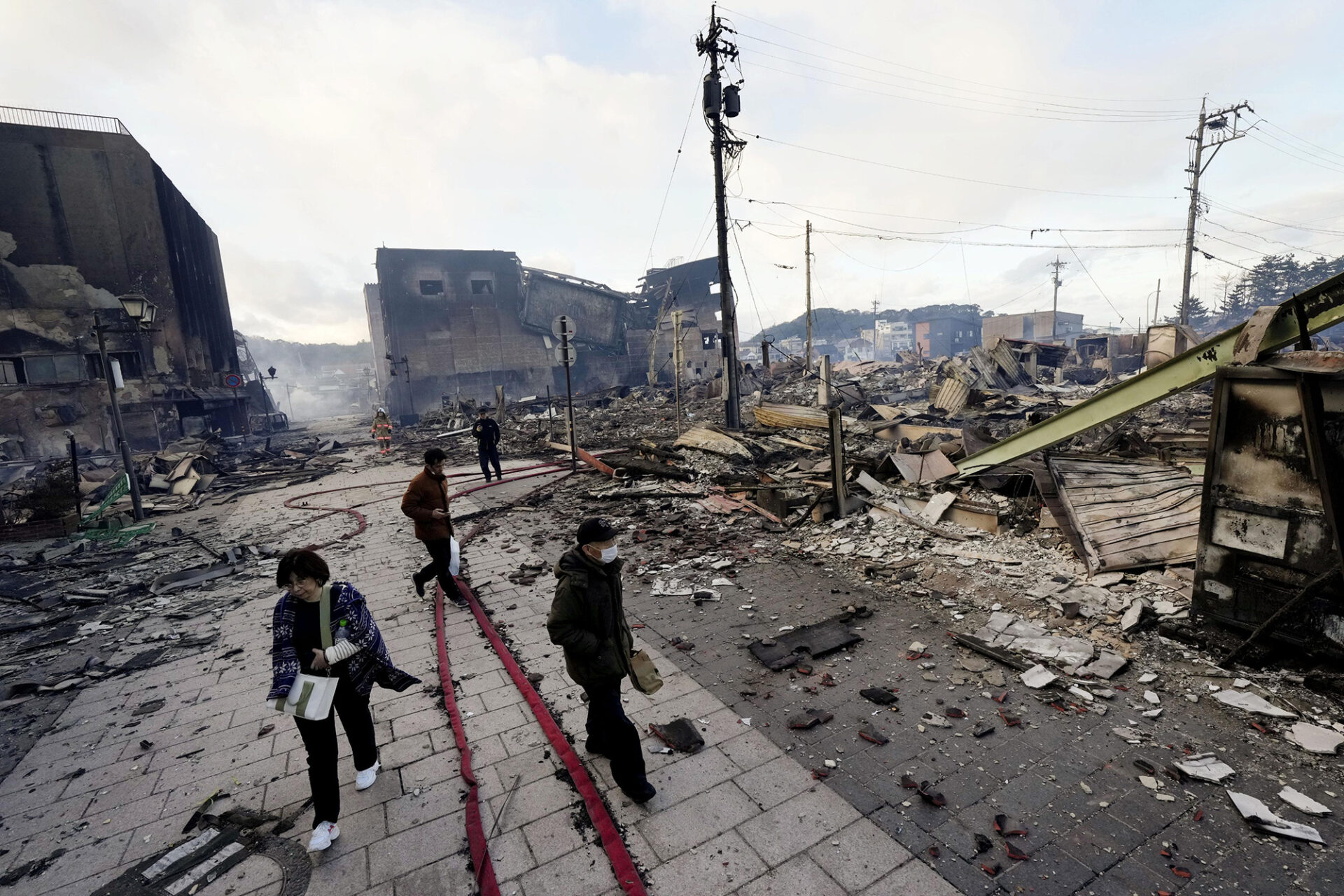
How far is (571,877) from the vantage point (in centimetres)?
273

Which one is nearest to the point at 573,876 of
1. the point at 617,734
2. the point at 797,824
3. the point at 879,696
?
the point at 617,734

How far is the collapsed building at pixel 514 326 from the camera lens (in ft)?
124

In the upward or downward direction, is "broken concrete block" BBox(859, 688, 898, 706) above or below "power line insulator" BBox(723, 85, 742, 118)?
below

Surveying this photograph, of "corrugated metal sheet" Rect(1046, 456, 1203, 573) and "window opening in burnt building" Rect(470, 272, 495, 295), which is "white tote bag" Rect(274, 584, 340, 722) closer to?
"corrugated metal sheet" Rect(1046, 456, 1203, 573)

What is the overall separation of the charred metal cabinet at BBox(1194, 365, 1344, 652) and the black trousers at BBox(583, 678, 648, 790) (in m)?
4.83

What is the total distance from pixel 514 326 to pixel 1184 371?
39.5m

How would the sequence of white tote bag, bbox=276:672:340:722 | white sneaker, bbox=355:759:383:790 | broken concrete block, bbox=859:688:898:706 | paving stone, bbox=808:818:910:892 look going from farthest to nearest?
broken concrete block, bbox=859:688:898:706
white sneaker, bbox=355:759:383:790
white tote bag, bbox=276:672:340:722
paving stone, bbox=808:818:910:892

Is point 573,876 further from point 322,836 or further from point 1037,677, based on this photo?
point 1037,677

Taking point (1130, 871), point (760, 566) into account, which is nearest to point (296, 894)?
point (1130, 871)

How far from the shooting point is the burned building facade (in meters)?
37.6

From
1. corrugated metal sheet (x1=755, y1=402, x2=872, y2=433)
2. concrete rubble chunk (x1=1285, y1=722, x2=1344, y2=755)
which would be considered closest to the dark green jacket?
concrete rubble chunk (x1=1285, y1=722, x2=1344, y2=755)

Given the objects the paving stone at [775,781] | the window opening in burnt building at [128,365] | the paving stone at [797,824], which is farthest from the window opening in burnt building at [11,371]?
the paving stone at [797,824]

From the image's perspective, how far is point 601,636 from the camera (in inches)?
119

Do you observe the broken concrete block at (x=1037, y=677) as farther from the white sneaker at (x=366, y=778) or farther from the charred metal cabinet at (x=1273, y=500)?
the white sneaker at (x=366, y=778)
